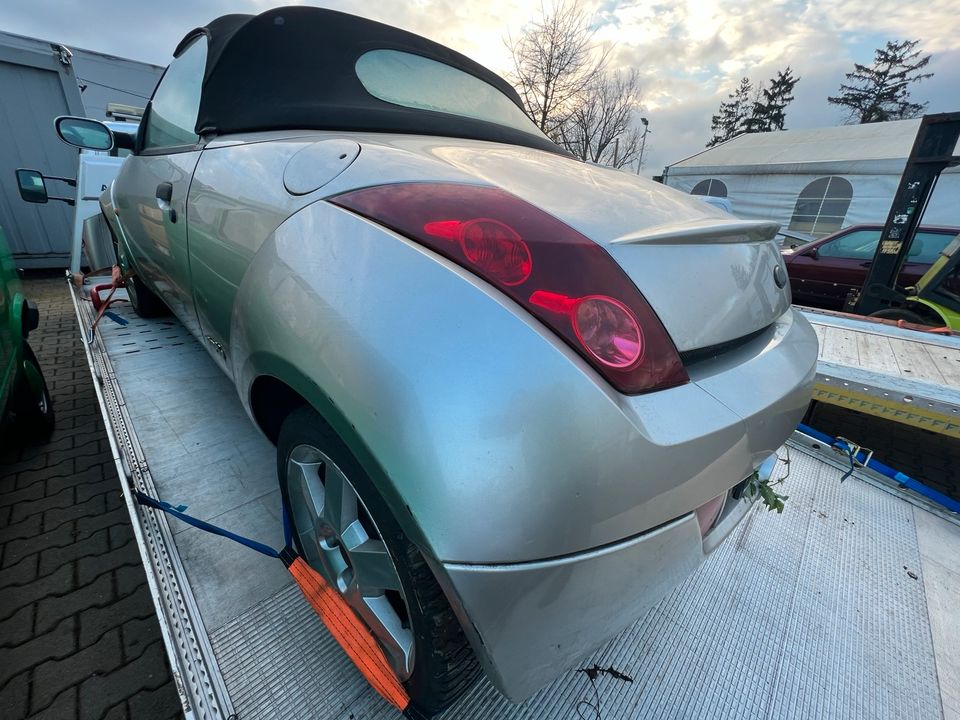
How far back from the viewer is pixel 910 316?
4.64 m

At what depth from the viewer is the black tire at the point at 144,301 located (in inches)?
116

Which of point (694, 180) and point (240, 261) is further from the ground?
point (694, 180)

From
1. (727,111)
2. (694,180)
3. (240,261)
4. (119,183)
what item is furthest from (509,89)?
(727,111)

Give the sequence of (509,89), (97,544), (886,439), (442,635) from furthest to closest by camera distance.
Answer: (886,439), (509,89), (97,544), (442,635)

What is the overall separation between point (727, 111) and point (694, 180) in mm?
30290

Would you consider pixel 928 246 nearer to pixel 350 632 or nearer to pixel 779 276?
pixel 779 276

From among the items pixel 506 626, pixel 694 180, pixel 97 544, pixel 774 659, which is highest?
pixel 694 180

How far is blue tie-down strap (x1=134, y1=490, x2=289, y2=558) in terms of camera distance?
4.24 feet

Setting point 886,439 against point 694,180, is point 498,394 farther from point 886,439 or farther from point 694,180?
point 694,180

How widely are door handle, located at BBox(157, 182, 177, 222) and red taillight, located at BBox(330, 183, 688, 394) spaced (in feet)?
4.48

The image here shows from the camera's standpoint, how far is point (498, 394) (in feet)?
2.20

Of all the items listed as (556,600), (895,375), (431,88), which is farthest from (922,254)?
(556,600)

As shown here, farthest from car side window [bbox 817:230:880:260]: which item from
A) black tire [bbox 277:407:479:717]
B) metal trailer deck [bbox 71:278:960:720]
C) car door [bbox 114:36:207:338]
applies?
car door [bbox 114:36:207:338]

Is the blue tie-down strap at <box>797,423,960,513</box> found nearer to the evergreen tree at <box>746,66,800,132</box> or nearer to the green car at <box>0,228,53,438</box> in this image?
the green car at <box>0,228,53,438</box>
